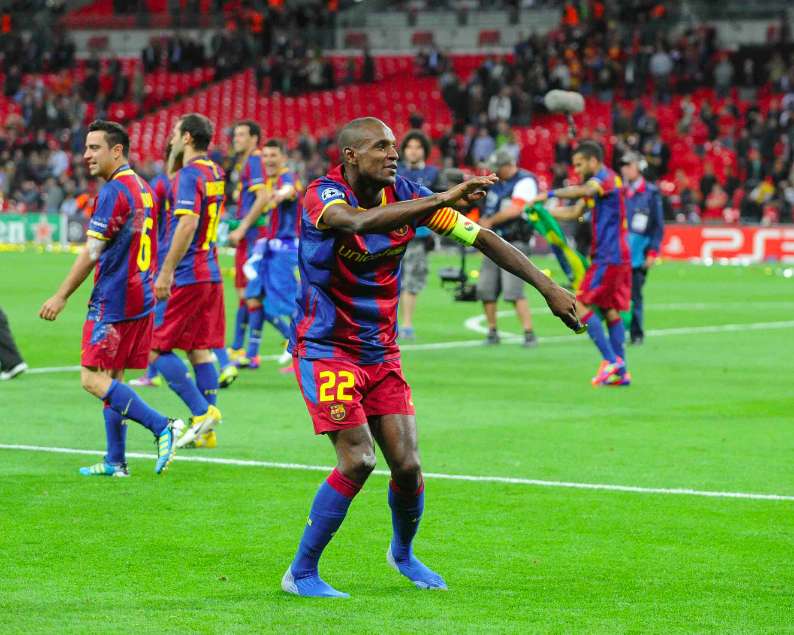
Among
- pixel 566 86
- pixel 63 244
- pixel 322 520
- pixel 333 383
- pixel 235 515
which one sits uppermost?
pixel 333 383

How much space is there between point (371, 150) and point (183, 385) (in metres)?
4.53

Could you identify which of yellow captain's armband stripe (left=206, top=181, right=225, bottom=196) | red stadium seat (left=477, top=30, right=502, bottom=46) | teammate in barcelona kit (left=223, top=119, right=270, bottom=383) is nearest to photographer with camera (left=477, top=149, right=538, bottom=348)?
teammate in barcelona kit (left=223, top=119, right=270, bottom=383)

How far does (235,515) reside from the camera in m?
8.48

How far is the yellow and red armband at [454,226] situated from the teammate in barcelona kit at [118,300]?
323cm

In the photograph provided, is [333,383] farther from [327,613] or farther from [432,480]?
[432,480]

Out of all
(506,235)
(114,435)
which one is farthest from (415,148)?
(114,435)

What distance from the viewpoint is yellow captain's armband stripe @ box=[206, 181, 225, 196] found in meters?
11.4

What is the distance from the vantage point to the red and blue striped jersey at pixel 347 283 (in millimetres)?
6676

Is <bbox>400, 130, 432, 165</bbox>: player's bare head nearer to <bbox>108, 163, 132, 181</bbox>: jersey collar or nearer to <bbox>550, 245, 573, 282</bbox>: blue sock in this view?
<bbox>550, 245, 573, 282</bbox>: blue sock

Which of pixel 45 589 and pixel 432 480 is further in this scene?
pixel 432 480

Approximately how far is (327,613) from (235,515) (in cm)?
212

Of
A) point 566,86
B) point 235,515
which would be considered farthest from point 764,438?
point 566,86

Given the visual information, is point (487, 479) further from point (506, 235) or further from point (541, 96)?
point (541, 96)

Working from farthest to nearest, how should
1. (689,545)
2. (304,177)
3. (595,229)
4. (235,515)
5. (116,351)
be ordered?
(304,177), (595,229), (116,351), (235,515), (689,545)
